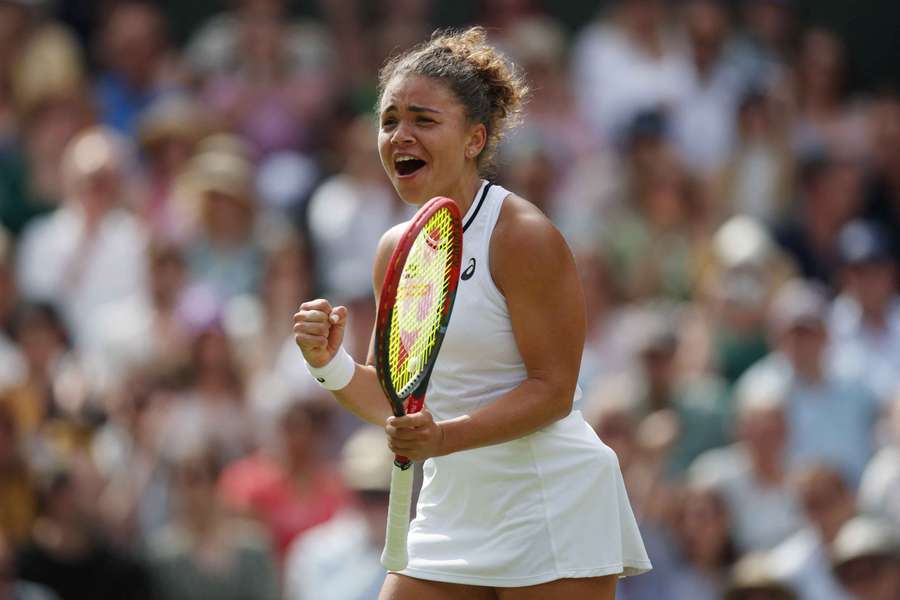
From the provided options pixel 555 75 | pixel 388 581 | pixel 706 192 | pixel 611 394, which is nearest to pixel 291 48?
pixel 555 75

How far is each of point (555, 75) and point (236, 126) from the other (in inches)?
70.2

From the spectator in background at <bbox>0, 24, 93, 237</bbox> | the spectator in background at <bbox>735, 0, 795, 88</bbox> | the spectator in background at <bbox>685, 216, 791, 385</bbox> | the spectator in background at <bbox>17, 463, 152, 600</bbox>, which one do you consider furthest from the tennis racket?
the spectator in background at <bbox>735, 0, 795, 88</bbox>

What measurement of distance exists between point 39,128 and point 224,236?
1.27m

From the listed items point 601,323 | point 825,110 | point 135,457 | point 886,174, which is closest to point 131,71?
point 135,457

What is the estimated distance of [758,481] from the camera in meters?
6.93

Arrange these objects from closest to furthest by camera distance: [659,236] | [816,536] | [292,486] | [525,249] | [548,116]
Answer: [525,249], [816,536], [292,486], [659,236], [548,116]

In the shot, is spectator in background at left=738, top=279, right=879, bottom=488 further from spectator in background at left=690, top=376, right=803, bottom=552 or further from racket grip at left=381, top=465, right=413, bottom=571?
racket grip at left=381, top=465, right=413, bottom=571

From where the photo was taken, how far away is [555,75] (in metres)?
9.14

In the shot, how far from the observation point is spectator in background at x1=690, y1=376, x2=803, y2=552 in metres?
6.89

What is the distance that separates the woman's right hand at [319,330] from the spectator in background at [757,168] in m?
5.40

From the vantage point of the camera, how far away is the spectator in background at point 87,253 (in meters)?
7.94

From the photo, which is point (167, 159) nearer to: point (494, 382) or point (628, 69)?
point (628, 69)

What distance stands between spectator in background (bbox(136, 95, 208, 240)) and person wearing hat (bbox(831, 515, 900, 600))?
3.62 meters

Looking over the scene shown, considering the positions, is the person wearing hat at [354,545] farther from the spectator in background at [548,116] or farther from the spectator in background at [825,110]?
the spectator in background at [825,110]
